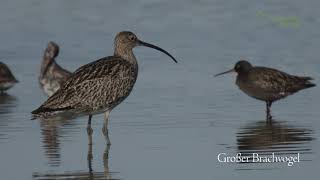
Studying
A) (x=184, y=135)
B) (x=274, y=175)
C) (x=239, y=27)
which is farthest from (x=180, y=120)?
(x=239, y=27)

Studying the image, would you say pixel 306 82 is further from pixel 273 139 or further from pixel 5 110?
pixel 5 110

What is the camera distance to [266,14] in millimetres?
27359

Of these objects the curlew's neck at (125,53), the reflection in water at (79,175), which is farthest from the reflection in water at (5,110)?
the reflection in water at (79,175)

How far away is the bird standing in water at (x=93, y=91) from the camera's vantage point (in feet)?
49.8

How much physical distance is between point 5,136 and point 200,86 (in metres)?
5.24

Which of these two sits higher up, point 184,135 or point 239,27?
point 239,27

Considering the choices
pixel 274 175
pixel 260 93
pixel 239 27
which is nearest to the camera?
pixel 274 175

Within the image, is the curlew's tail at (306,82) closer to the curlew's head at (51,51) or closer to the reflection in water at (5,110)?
the reflection in water at (5,110)

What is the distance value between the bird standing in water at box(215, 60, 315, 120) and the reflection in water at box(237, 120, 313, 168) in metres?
1.69

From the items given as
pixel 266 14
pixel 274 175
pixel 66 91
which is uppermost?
pixel 266 14

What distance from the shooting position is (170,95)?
1888 centimetres

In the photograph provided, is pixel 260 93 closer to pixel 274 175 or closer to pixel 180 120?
pixel 180 120

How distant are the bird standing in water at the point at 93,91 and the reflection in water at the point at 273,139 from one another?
176 centimetres

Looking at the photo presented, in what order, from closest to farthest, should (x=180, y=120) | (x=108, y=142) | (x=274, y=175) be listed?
(x=274, y=175) < (x=108, y=142) < (x=180, y=120)
